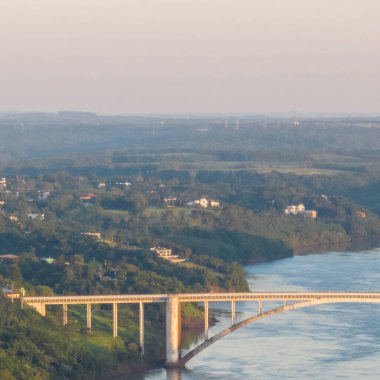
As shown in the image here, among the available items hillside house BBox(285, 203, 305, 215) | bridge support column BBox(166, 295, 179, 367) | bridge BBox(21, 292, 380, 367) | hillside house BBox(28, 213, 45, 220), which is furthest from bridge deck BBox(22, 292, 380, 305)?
hillside house BBox(285, 203, 305, 215)

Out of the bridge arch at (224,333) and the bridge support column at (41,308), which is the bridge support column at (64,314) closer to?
the bridge support column at (41,308)

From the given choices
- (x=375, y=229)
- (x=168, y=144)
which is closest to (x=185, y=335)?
(x=375, y=229)

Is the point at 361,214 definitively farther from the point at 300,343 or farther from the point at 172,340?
the point at 172,340

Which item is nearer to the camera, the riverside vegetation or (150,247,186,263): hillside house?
the riverside vegetation

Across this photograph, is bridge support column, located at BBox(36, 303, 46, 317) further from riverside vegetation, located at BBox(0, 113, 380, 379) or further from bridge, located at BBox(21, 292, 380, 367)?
riverside vegetation, located at BBox(0, 113, 380, 379)

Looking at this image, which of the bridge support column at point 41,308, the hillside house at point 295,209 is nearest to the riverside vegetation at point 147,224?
the bridge support column at point 41,308

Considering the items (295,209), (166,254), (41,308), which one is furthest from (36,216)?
(41,308)
